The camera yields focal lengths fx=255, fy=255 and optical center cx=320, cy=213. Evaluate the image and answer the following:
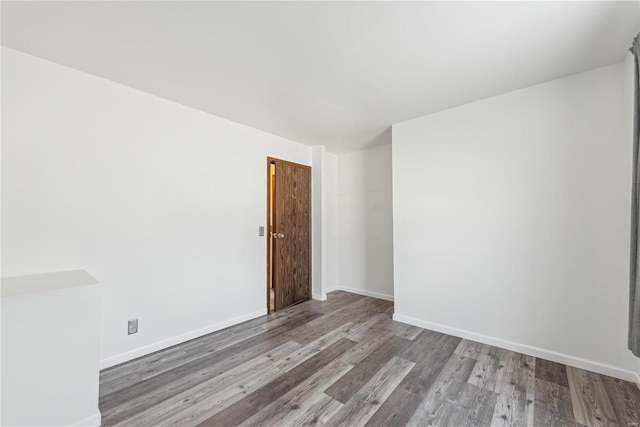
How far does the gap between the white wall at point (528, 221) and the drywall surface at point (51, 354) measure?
294cm

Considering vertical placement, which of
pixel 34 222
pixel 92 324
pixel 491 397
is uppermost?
pixel 34 222

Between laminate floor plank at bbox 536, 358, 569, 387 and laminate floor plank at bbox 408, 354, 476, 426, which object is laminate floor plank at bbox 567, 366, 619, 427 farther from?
laminate floor plank at bbox 408, 354, 476, 426

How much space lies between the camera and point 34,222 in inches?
73.0

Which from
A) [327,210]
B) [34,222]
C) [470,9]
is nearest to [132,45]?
[34,222]

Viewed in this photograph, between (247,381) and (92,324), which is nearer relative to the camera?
(92,324)

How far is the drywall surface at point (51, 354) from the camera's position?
54.1 inches

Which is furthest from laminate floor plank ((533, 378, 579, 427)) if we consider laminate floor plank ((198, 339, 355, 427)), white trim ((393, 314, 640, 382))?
laminate floor plank ((198, 339, 355, 427))

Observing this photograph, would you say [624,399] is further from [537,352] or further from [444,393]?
[444,393]

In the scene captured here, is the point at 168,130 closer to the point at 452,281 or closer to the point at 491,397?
the point at 452,281

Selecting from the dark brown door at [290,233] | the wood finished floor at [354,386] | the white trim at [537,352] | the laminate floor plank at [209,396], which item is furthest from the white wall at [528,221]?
the laminate floor plank at [209,396]

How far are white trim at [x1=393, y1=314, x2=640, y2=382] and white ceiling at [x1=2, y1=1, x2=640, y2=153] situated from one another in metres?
2.41

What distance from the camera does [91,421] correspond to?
156 centimetres

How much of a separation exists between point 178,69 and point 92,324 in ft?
6.32

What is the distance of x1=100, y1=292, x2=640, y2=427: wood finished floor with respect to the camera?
1.63 metres
